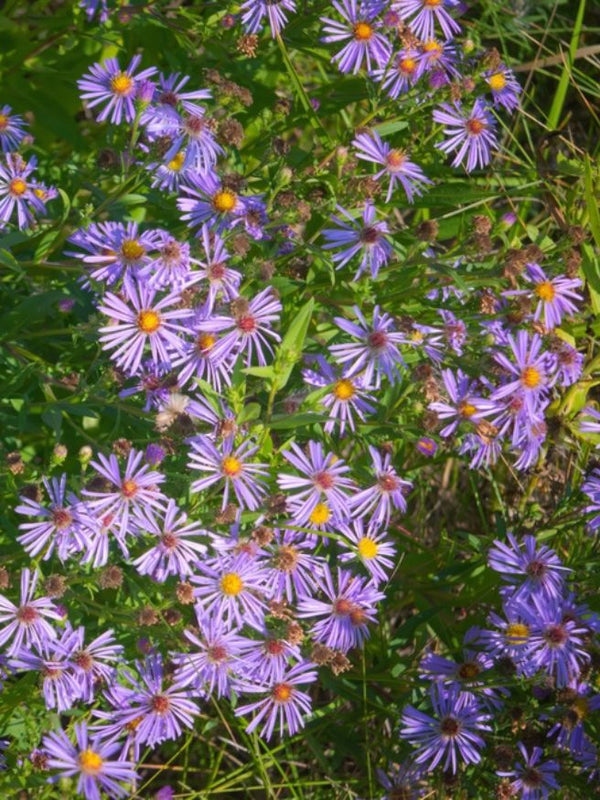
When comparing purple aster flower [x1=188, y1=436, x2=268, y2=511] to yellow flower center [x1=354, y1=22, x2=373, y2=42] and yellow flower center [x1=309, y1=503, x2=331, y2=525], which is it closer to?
yellow flower center [x1=309, y1=503, x2=331, y2=525]

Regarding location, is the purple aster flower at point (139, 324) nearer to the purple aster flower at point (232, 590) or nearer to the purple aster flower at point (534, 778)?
the purple aster flower at point (232, 590)

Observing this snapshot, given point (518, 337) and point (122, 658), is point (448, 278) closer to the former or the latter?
point (518, 337)

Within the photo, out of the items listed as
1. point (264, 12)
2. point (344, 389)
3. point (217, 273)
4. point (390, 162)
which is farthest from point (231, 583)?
point (264, 12)

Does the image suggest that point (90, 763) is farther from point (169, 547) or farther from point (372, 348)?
point (372, 348)

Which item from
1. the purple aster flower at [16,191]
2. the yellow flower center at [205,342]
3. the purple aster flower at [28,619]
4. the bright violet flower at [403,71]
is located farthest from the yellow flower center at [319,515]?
the bright violet flower at [403,71]

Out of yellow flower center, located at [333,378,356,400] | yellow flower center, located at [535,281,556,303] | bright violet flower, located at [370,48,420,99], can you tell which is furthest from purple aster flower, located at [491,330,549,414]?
bright violet flower, located at [370,48,420,99]

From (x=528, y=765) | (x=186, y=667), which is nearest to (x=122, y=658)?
(x=186, y=667)
